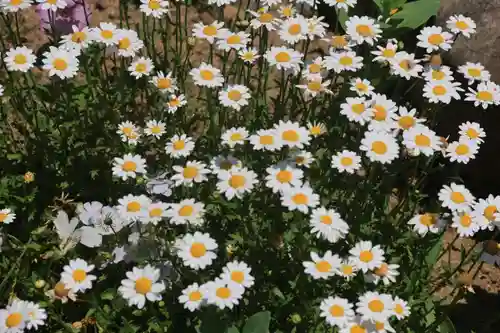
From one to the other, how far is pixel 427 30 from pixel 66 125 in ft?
6.35

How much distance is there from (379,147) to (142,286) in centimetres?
118

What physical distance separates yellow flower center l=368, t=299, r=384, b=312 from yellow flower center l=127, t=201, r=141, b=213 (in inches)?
39.2

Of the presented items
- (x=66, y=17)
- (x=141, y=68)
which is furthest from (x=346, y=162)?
(x=66, y=17)

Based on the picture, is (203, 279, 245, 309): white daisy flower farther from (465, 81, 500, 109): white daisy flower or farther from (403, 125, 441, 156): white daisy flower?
(465, 81, 500, 109): white daisy flower

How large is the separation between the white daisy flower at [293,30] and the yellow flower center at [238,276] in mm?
1323

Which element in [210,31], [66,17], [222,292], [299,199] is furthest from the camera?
[66,17]

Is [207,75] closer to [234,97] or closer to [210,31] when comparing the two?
[234,97]

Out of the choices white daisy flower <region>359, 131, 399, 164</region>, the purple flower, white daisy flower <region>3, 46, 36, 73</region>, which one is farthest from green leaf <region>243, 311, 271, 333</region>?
the purple flower

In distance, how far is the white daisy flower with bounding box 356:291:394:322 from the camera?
8.63 ft

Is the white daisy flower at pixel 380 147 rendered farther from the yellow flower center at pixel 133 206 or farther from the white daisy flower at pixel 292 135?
the yellow flower center at pixel 133 206

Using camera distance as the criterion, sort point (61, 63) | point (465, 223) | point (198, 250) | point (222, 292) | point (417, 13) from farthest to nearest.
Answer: point (417, 13) < point (61, 63) < point (465, 223) < point (198, 250) < point (222, 292)

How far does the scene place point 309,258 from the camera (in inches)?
119

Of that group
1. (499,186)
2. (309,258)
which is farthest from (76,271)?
(499,186)

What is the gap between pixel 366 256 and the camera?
9.25 feet
